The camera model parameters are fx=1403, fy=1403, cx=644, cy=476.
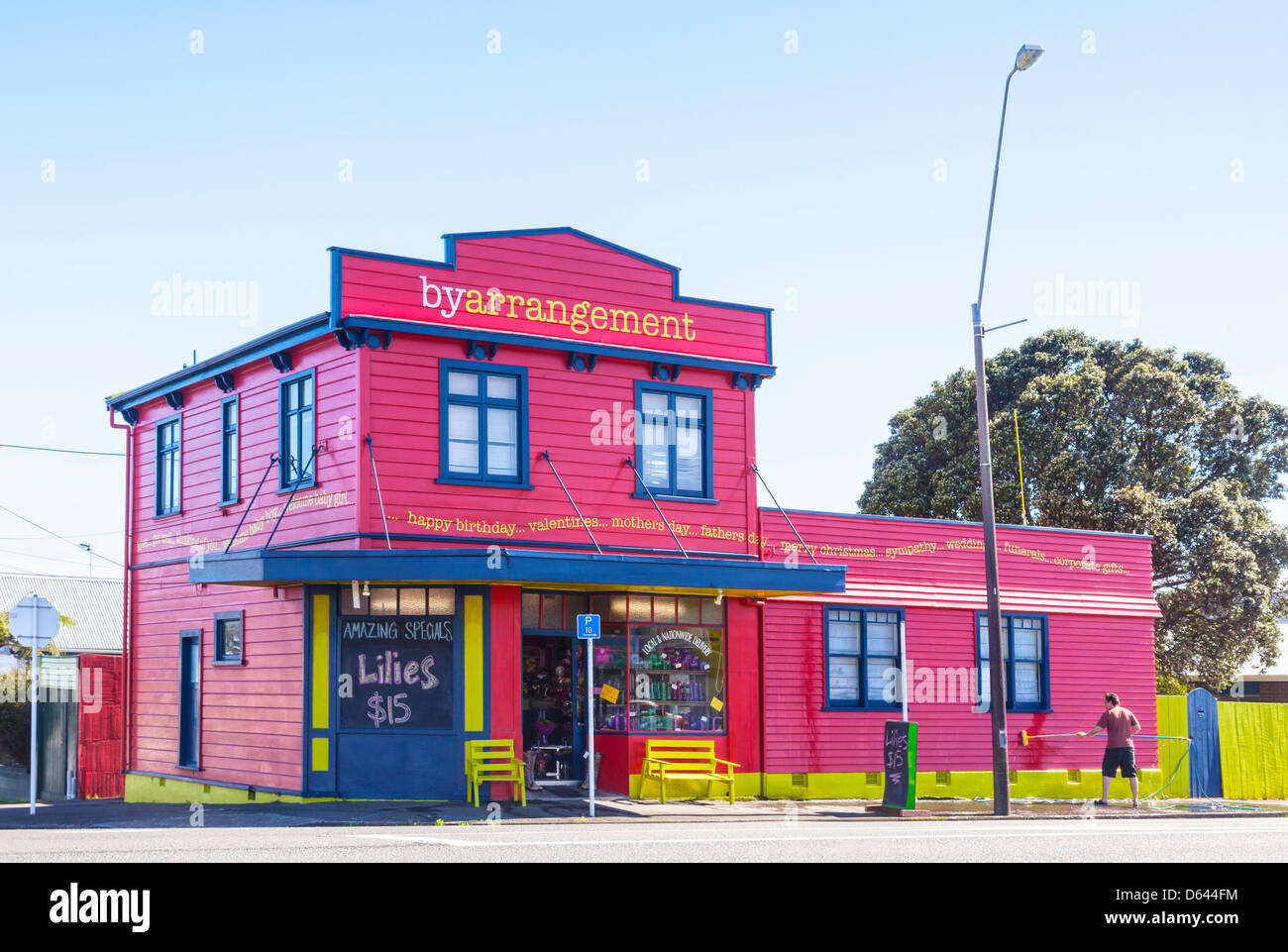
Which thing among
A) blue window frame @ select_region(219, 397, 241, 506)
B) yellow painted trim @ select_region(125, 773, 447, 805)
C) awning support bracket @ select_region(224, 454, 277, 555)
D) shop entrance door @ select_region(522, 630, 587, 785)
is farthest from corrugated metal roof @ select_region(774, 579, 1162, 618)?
blue window frame @ select_region(219, 397, 241, 506)

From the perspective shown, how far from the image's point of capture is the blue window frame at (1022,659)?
25.2 m

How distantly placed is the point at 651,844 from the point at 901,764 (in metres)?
7.12

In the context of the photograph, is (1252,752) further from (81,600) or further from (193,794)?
(81,600)

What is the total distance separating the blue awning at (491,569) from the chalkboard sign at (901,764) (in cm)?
264

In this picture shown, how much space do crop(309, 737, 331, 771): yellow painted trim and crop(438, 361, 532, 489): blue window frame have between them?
3.92 m

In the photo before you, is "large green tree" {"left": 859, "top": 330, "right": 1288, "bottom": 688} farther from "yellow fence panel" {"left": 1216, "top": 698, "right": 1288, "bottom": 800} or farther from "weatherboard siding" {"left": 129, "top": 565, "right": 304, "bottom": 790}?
"weatherboard siding" {"left": 129, "top": 565, "right": 304, "bottom": 790}

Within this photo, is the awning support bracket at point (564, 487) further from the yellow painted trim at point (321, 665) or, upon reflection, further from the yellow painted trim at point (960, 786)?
the yellow painted trim at point (960, 786)

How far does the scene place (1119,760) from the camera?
22344 mm

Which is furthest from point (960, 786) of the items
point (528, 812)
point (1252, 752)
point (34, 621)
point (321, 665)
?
point (34, 621)

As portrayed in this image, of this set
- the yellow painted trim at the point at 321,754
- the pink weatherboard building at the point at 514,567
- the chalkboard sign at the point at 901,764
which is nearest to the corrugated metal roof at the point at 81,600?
the pink weatherboard building at the point at 514,567

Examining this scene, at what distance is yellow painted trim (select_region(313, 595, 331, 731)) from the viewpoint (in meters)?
19.3

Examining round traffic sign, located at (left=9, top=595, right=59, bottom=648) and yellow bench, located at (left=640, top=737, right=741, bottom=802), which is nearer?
round traffic sign, located at (left=9, top=595, right=59, bottom=648)

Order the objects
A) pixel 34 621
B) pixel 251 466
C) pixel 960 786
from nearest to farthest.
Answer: pixel 34 621
pixel 251 466
pixel 960 786
